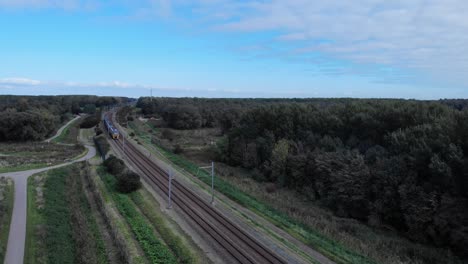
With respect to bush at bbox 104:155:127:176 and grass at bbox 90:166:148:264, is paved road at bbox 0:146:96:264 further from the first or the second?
bush at bbox 104:155:127:176

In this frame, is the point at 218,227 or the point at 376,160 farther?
the point at 376,160

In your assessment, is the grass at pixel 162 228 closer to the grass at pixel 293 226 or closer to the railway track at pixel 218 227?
the railway track at pixel 218 227

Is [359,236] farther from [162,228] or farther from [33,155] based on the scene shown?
[33,155]

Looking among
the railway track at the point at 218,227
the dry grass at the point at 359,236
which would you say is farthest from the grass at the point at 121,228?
the dry grass at the point at 359,236

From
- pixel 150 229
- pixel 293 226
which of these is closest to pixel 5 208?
pixel 150 229

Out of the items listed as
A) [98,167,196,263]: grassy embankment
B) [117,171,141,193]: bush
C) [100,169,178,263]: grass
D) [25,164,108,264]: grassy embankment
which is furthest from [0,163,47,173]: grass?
[117,171,141,193]: bush

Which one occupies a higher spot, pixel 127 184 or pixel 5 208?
pixel 127 184

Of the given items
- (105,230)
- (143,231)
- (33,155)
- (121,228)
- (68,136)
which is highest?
(143,231)
